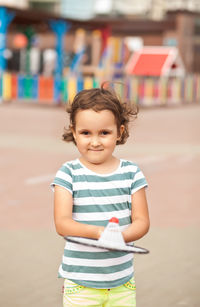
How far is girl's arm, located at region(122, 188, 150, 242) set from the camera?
112 inches

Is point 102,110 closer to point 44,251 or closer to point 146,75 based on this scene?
point 44,251

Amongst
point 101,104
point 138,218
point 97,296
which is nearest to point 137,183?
point 138,218

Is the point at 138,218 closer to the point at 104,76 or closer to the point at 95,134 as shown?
the point at 95,134

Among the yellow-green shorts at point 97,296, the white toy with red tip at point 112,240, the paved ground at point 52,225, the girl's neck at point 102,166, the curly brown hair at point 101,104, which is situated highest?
the curly brown hair at point 101,104

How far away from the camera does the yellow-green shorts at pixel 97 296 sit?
2.91 m

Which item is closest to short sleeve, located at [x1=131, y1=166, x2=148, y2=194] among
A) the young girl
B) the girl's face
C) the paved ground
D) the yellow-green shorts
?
the young girl

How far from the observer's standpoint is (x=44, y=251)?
5.43 meters

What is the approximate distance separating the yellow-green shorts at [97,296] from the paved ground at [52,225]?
49.7 inches

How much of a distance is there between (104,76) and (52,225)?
1958cm

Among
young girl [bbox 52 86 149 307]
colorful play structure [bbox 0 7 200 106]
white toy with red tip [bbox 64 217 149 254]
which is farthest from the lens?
colorful play structure [bbox 0 7 200 106]

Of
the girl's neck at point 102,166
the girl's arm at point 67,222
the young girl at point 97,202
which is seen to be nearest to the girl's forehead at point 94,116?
the young girl at point 97,202

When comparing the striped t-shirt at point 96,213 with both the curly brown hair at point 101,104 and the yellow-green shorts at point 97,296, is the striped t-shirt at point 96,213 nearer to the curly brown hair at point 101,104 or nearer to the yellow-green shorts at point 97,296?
the yellow-green shorts at point 97,296

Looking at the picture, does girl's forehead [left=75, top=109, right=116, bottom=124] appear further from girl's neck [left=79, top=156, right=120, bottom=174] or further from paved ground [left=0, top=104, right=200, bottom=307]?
paved ground [left=0, top=104, right=200, bottom=307]

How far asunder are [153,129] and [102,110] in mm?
14016
